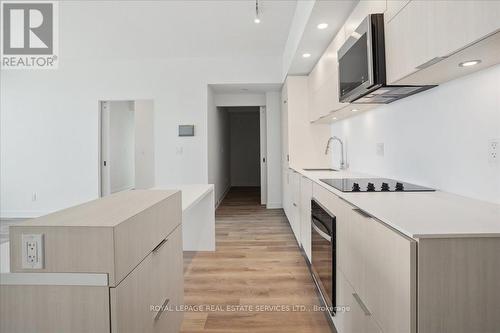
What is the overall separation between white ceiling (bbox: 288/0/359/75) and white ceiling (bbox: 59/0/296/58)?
0.52 meters

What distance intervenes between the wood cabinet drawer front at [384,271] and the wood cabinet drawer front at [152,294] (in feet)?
3.00

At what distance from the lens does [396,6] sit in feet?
5.31

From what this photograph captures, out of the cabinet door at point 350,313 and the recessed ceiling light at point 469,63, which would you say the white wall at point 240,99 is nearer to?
the cabinet door at point 350,313

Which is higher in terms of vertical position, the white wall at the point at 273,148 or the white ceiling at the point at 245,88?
the white ceiling at the point at 245,88

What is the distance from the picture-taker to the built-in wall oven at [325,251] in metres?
1.90

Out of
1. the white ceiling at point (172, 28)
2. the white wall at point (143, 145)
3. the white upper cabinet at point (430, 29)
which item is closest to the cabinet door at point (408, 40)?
the white upper cabinet at point (430, 29)

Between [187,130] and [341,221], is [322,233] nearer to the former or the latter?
[341,221]

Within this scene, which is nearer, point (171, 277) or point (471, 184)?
point (471, 184)

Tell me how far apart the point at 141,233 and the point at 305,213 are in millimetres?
2048

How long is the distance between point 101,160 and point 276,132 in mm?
3216

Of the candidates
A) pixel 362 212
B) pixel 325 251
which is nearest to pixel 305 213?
pixel 325 251

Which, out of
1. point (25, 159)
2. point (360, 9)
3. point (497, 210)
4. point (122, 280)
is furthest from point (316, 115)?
point (25, 159)

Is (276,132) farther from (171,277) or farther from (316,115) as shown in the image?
(171,277)

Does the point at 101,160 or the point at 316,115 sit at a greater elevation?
the point at 316,115
